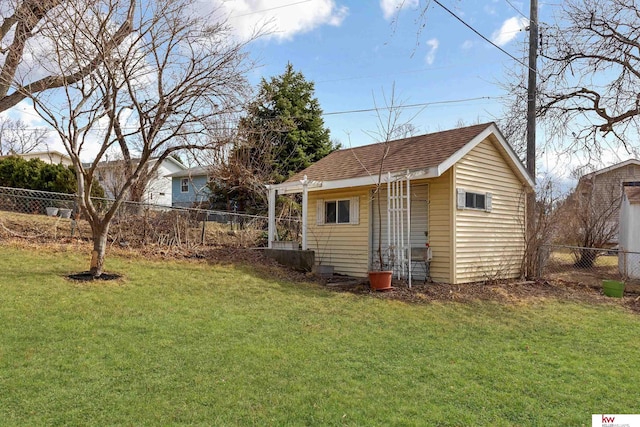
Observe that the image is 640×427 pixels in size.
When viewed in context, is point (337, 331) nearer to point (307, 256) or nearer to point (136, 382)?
point (136, 382)

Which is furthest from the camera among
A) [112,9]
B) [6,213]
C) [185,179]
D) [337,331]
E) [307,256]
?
[185,179]

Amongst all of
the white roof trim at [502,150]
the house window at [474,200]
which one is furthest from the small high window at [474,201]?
the white roof trim at [502,150]

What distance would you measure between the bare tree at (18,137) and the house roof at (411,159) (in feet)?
90.1

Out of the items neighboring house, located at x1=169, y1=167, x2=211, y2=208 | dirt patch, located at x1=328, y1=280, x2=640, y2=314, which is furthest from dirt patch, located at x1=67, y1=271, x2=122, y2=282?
neighboring house, located at x1=169, y1=167, x2=211, y2=208

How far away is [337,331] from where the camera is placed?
5.78 m

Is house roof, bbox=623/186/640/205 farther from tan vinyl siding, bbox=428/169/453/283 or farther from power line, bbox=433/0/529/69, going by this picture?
tan vinyl siding, bbox=428/169/453/283

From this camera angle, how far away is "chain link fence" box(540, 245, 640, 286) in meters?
11.3

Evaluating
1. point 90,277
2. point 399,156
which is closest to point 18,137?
point 90,277

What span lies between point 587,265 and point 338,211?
9531mm

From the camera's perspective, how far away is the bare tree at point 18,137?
101 ft

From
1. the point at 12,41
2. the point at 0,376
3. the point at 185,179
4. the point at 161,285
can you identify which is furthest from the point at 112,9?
the point at 185,179

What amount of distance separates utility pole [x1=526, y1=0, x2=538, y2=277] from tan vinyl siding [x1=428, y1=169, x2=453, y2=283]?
10.2ft

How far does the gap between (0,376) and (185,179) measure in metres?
28.0

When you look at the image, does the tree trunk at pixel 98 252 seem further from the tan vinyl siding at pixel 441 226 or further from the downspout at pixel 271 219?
the tan vinyl siding at pixel 441 226
